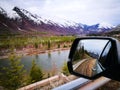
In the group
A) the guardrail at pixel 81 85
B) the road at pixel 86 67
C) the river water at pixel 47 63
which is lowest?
the river water at pixel 47 63

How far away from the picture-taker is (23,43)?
85500mm

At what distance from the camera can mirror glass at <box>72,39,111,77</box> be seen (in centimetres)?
158

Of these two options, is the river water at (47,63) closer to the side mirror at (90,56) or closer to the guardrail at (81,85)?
the guardrail at (81,85)

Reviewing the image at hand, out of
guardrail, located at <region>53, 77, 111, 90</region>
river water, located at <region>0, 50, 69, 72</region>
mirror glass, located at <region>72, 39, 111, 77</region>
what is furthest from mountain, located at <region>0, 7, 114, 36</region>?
mirror glass, located at <region>72, 39, 111, 77</region>

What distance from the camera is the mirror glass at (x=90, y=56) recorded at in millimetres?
1579

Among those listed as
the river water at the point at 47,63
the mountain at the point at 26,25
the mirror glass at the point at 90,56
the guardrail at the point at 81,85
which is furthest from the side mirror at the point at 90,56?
the mountain at the point at 26,25

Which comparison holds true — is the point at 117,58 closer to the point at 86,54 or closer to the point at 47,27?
the point at 86,54

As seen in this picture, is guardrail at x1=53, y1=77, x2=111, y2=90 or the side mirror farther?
guardrail at x1=53, y1=77, x2=111, y2=90

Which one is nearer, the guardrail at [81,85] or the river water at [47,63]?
the guardrail at [81,85]

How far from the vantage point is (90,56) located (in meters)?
1.64

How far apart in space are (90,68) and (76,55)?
0.29m

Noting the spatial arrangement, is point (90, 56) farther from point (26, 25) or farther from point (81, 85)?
point (26, 25)

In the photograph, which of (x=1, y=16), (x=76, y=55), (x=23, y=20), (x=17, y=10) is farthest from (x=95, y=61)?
(x=17, y=10)

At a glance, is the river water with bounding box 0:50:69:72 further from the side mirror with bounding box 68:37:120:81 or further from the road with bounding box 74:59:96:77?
the road with bounding box 74:59:96:77
